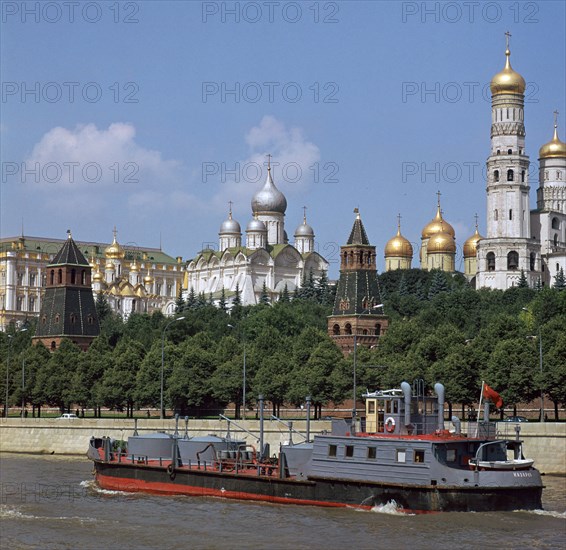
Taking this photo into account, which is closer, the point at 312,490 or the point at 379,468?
the point at 379,468

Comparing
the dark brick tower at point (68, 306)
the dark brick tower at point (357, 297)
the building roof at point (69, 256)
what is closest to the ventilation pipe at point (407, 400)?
the dark brick tower at point (357, 297)

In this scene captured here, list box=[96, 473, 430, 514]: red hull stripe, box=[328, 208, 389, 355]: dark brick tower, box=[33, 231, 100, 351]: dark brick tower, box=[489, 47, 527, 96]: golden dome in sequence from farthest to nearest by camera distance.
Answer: box=[489, 47, 527, 96]: golden dome, box=[33, 231, 100, 351]: dark brick tower, box=[328, 208, 389, 355]: dark brick tower, box=[96, 473, 430, 514]: red hull stripe

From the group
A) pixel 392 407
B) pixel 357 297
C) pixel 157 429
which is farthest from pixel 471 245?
pixel 392 407

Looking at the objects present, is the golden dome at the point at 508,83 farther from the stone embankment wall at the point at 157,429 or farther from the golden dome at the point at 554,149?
the stone embankment wall at the point at 157,429

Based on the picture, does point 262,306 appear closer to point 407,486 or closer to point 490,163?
point 490,163

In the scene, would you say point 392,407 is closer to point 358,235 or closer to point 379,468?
point 379,468

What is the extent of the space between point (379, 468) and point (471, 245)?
146570 millimetres

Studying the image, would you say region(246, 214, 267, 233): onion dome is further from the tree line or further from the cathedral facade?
the tree line

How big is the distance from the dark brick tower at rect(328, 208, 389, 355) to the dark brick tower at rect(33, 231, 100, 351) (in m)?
23.2

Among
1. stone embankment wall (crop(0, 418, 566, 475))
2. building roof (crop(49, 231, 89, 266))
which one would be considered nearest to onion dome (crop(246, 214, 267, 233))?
building roof (crop(49, 231, 89, 266))

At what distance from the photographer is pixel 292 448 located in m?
53.6

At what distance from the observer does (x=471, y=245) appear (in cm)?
19462

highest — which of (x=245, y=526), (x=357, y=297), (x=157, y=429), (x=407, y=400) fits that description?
(x=357, y=297)

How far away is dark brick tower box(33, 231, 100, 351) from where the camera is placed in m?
125
